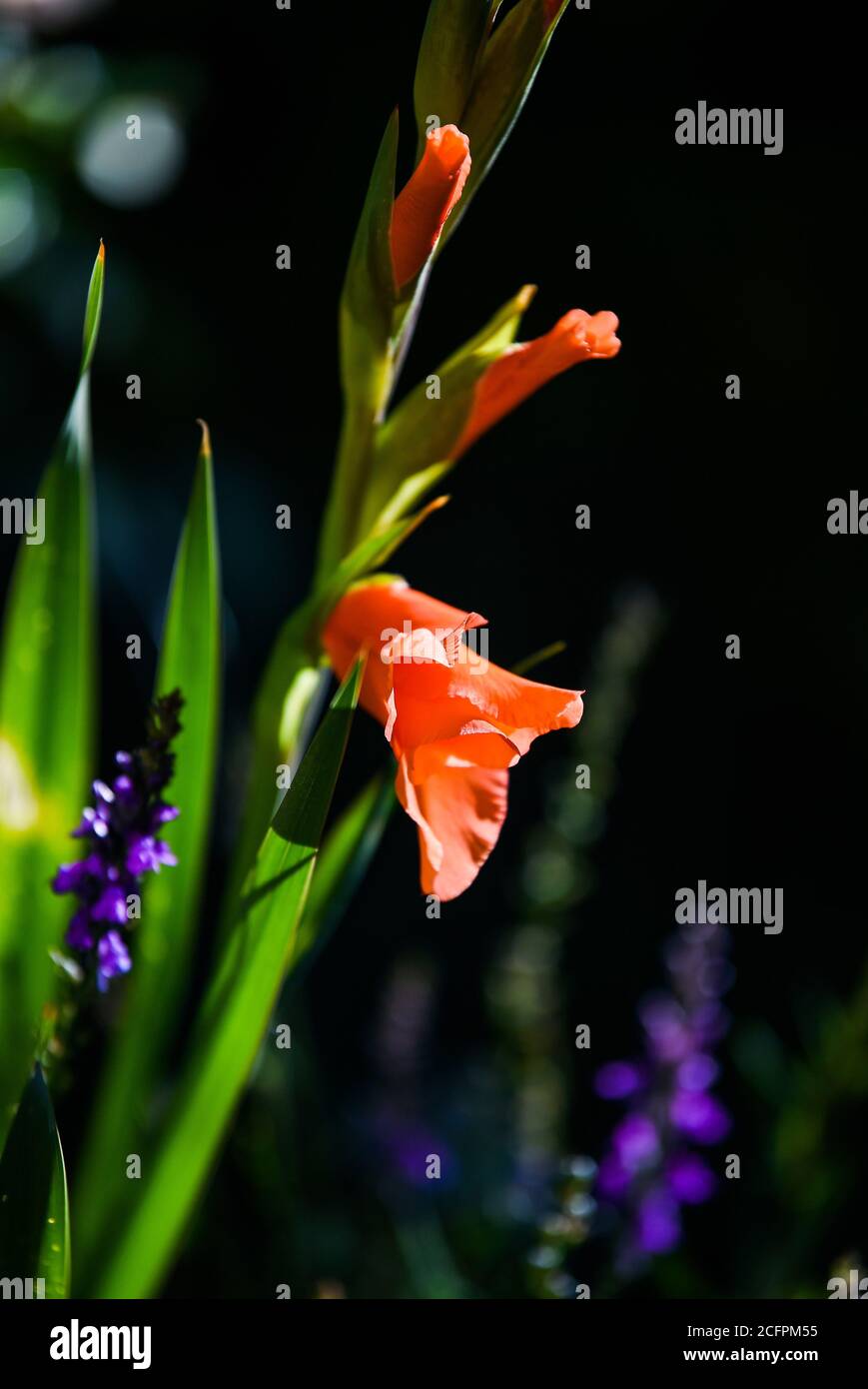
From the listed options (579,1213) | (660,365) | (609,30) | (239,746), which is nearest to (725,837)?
(660,365)

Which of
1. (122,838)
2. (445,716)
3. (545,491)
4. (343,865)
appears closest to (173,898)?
(343,865)

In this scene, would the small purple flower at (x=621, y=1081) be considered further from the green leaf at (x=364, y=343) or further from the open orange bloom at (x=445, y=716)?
the green leaf at (x=364, y=343)

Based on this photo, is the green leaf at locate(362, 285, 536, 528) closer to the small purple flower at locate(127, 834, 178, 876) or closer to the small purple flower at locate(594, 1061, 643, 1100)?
the small purple flower at locate(127, 834, 178, 876)

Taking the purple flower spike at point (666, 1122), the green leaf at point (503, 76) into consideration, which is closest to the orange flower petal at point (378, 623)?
the green leaf at point (503, 76)

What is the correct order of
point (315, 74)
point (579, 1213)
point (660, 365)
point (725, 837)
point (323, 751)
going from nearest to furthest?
point (323, 751), point (579, 1213), point (315, 74), point (660, 365), point (725, 837)

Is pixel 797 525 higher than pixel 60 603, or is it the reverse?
pixel 797 525

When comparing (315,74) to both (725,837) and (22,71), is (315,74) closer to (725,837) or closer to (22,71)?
(22,71)
